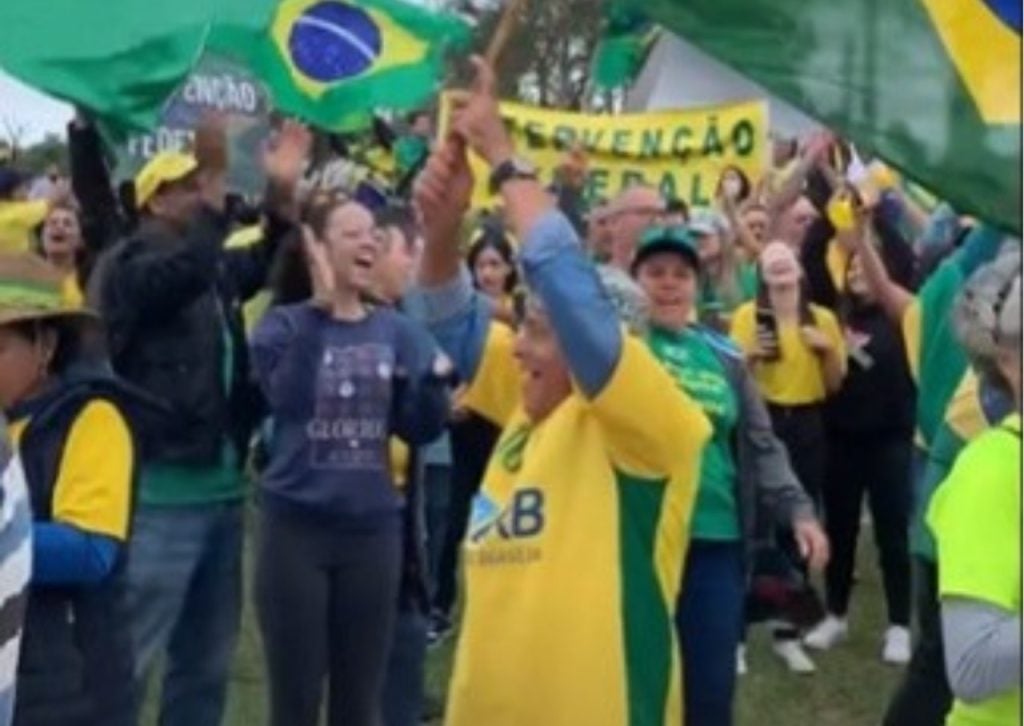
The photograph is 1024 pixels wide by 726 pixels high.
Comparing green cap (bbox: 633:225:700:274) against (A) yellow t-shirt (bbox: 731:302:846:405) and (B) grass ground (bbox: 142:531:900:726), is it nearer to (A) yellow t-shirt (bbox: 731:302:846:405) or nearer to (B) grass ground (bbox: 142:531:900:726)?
(B) grass ground (bbox: 142:531:900:726)

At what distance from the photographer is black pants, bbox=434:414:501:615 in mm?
9766

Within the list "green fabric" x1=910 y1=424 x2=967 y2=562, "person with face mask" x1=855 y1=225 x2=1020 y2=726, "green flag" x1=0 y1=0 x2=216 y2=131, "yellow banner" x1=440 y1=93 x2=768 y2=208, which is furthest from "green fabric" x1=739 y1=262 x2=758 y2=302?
"green flag" x1=0 y1=0 x2=216 y2=131

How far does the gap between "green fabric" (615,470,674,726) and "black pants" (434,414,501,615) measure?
15.5 feet

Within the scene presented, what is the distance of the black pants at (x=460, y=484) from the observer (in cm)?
977

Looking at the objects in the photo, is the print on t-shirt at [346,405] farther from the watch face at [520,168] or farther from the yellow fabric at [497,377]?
the watch face at [520,168]

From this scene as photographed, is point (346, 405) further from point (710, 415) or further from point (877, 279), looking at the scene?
point (877, 279)

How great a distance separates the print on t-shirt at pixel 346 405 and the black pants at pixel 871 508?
131 inches

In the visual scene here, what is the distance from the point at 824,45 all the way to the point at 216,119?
14.2 ft

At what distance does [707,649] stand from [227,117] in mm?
3958

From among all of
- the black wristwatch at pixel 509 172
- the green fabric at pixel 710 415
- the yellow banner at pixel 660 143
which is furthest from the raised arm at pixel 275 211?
the yellow banner at pixel 660 143

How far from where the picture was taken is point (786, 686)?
356 inches

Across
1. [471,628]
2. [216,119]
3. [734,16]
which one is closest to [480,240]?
[216,119]

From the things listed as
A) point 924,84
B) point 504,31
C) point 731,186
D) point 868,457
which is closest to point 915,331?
point 868,457

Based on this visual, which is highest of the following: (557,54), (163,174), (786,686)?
(557,54)
